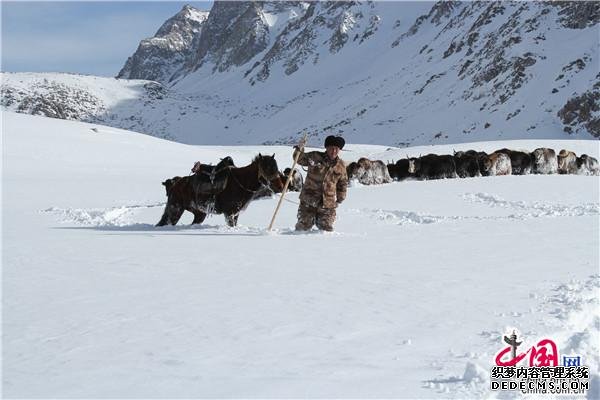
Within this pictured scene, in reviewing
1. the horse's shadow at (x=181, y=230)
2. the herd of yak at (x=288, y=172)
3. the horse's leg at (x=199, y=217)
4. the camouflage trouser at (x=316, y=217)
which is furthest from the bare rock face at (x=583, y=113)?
the horse's shadow at (x=181, y=230)

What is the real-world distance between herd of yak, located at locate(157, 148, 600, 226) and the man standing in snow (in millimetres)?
471

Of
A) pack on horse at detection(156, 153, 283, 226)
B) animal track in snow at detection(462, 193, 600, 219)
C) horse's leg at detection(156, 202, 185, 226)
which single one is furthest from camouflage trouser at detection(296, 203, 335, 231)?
animal track in snow at detection(462, 193, 600, 219)

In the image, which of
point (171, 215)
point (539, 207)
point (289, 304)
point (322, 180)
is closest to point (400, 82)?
point (539, 207)

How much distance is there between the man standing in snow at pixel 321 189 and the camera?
28.7ft

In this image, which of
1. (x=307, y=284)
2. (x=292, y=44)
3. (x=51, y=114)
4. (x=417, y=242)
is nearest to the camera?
(x=307, y=284)

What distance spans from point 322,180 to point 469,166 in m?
12.3

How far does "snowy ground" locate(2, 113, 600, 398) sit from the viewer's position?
3.03m

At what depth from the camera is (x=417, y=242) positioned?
7.44 m

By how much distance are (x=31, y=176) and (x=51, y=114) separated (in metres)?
97.9

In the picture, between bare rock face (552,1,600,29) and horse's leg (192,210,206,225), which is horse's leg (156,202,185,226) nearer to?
horse's leg (192,210,206,225)

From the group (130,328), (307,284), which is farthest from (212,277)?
(130,328)

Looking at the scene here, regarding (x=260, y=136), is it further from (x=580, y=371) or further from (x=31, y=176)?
(x=580, y=371)

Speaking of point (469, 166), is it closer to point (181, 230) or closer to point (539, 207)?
point (539, 207)

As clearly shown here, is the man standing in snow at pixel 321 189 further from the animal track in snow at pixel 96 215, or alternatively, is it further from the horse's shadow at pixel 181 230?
the animal track in snow at pixel 96 215
